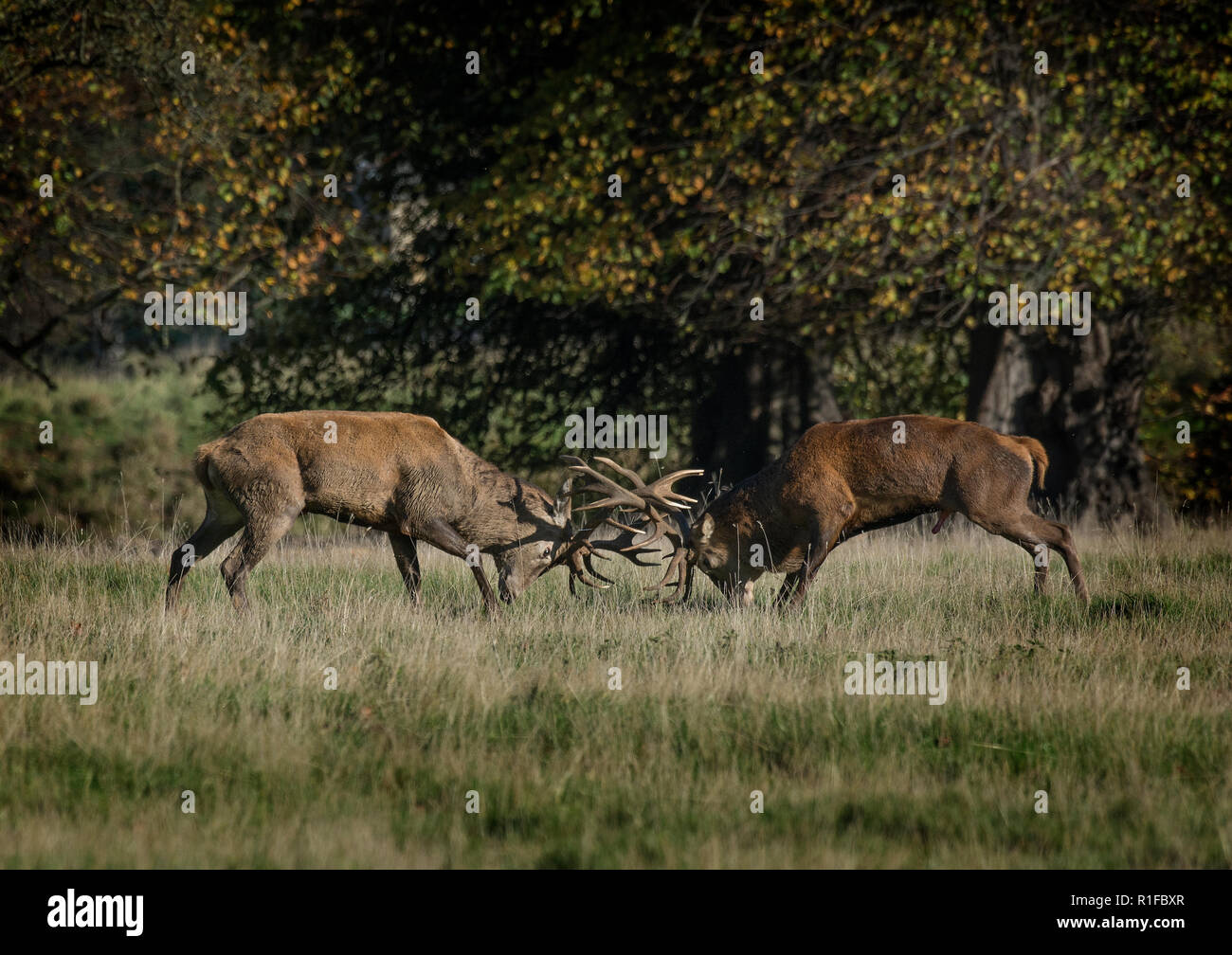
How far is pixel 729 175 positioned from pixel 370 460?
5.79 m

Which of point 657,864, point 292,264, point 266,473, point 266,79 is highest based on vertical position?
point 266,79

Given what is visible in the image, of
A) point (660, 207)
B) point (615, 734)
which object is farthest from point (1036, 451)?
point (660, 207)

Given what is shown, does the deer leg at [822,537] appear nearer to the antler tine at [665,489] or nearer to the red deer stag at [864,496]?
the red deer stag at [864,496]

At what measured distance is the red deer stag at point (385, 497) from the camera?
30.7ft

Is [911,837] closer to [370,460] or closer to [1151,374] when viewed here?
[370,460]

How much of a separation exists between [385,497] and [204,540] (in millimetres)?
1296

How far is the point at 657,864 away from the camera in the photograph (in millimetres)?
5055

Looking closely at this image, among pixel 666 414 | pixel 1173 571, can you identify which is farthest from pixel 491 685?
pixel 666 414

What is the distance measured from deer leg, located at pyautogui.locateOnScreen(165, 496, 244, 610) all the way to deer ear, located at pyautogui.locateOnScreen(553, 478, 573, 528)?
224 cm

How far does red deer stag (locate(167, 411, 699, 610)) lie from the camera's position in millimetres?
9367

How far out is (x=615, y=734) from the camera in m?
Answer: 6.58

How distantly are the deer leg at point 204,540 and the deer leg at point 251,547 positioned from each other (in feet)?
1.03

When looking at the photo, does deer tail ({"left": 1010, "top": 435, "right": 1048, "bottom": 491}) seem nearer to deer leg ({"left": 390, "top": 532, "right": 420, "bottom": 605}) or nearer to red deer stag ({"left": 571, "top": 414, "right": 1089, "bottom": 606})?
red deer stag ({"left": 571, "top": 414, "right": 1089, "bottom": 606})

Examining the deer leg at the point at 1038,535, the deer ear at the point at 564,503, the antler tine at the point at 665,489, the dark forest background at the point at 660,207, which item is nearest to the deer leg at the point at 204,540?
the deer ear at the point at 564,503
